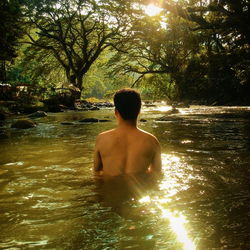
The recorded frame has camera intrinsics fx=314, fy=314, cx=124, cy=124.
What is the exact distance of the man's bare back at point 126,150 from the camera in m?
4.05

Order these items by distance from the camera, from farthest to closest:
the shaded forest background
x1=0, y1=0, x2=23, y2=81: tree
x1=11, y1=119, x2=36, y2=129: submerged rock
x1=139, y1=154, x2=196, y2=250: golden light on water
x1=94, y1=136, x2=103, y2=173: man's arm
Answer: the shaded forest background, x1=0, y1=0, x2=23, y2=81: tree, x1=11, y1=119, x2=36, y2=129: submerged rock, x1=94, y1=136, x2=103, y2=173: man's arm, x1=139, y1=154, x2=196, y2=250: golden light on water

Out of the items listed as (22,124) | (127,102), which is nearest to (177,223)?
(127,102)

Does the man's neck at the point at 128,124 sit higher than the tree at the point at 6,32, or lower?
lower

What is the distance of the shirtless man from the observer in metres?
4.01

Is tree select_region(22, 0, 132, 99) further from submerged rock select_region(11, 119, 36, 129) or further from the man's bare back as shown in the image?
the man's bare back

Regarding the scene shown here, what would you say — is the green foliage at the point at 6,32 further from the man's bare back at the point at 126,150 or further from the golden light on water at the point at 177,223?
the golden light on water at the point at 177,223

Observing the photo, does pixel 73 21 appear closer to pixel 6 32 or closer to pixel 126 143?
pixel 6 32

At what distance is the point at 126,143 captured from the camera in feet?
13.3

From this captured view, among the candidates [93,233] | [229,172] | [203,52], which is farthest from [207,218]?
[203,52]

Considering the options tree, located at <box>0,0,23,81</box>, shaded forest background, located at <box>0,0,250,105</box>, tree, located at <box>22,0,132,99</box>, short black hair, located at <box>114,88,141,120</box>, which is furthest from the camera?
tree, located at <box>22,0,132,99</box>

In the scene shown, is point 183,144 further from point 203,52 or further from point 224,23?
point 203,52

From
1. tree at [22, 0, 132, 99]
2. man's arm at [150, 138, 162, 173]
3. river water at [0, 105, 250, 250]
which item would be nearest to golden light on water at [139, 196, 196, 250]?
river water at [0, 105, 250, 250]

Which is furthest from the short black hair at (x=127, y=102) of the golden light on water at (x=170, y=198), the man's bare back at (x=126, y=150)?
the golden light on water at (x=170, y=198)

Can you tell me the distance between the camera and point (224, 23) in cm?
1579
